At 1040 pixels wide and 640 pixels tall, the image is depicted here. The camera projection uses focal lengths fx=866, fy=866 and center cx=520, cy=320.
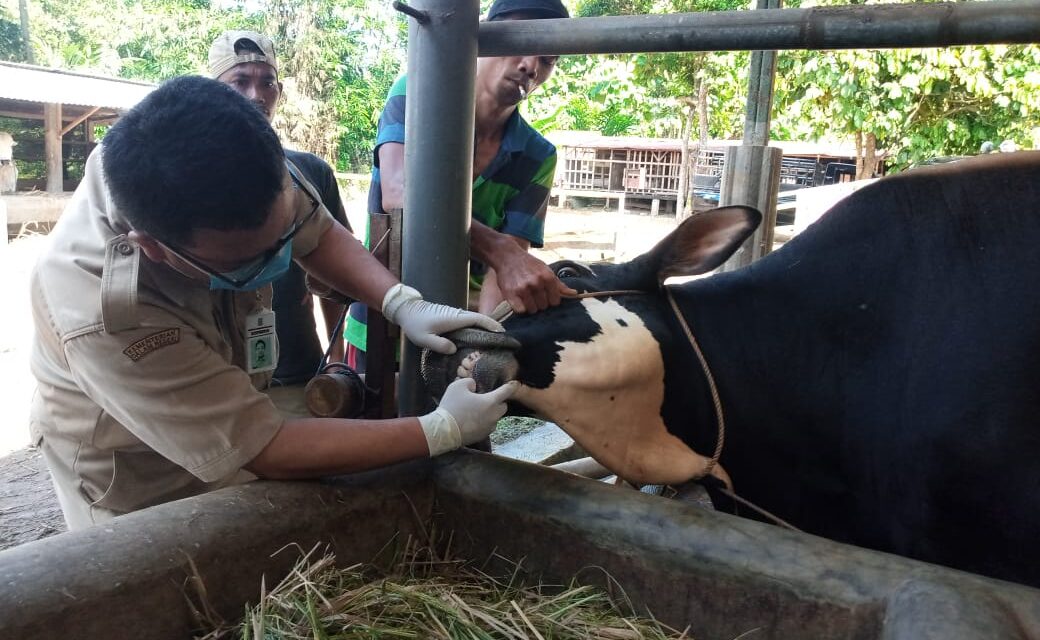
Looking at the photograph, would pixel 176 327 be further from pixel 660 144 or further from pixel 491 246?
pixel 660 144

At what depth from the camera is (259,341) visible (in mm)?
2150

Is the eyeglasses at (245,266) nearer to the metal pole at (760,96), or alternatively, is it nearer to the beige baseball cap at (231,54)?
the beige baseball cap at (231,54)

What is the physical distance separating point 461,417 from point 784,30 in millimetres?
1125

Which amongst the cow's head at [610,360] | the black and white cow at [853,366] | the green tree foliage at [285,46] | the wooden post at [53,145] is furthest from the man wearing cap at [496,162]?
the green tree foliage at [285,46]

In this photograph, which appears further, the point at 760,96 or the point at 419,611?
the point at 760,96

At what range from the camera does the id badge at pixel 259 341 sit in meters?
2.12

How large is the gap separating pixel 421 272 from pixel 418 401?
36 cm

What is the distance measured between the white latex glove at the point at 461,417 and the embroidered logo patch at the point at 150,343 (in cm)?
56

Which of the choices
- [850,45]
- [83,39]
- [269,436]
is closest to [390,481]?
[269,436]

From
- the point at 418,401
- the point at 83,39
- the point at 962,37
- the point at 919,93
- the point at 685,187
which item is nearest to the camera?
the point at 962,37

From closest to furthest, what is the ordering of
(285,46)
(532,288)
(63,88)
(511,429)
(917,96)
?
(532,288) → (511,429) → (917,96) → (63,88) → (285,46)

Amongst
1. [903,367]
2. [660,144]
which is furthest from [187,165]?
[660,144]

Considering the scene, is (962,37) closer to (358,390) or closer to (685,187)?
(358,390)

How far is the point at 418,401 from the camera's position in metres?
2.35
